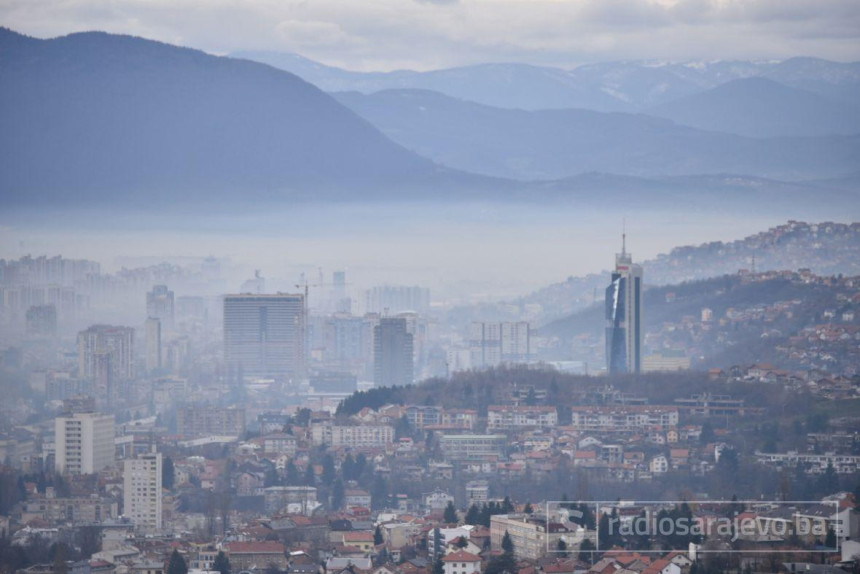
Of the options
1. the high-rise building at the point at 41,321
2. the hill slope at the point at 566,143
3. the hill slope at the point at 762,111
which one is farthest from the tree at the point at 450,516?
the hill slope at the point at 762,111

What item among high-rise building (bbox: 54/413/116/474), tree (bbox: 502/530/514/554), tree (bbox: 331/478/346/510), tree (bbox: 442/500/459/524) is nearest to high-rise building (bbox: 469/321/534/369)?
high-rise building (bbox: 54/413/116/474)

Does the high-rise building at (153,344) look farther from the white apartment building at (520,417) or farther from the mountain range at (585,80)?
the mountain range at (585,80)

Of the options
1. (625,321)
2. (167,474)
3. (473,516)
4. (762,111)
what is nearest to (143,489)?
(167,474)

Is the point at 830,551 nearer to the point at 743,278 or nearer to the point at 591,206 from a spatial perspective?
the point at 743,278

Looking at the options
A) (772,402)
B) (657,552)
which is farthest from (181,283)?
(657,552)

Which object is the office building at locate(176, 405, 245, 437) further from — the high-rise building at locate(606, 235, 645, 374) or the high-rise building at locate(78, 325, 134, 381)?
the high-rise building at locate(606, 235, 645, 374)
